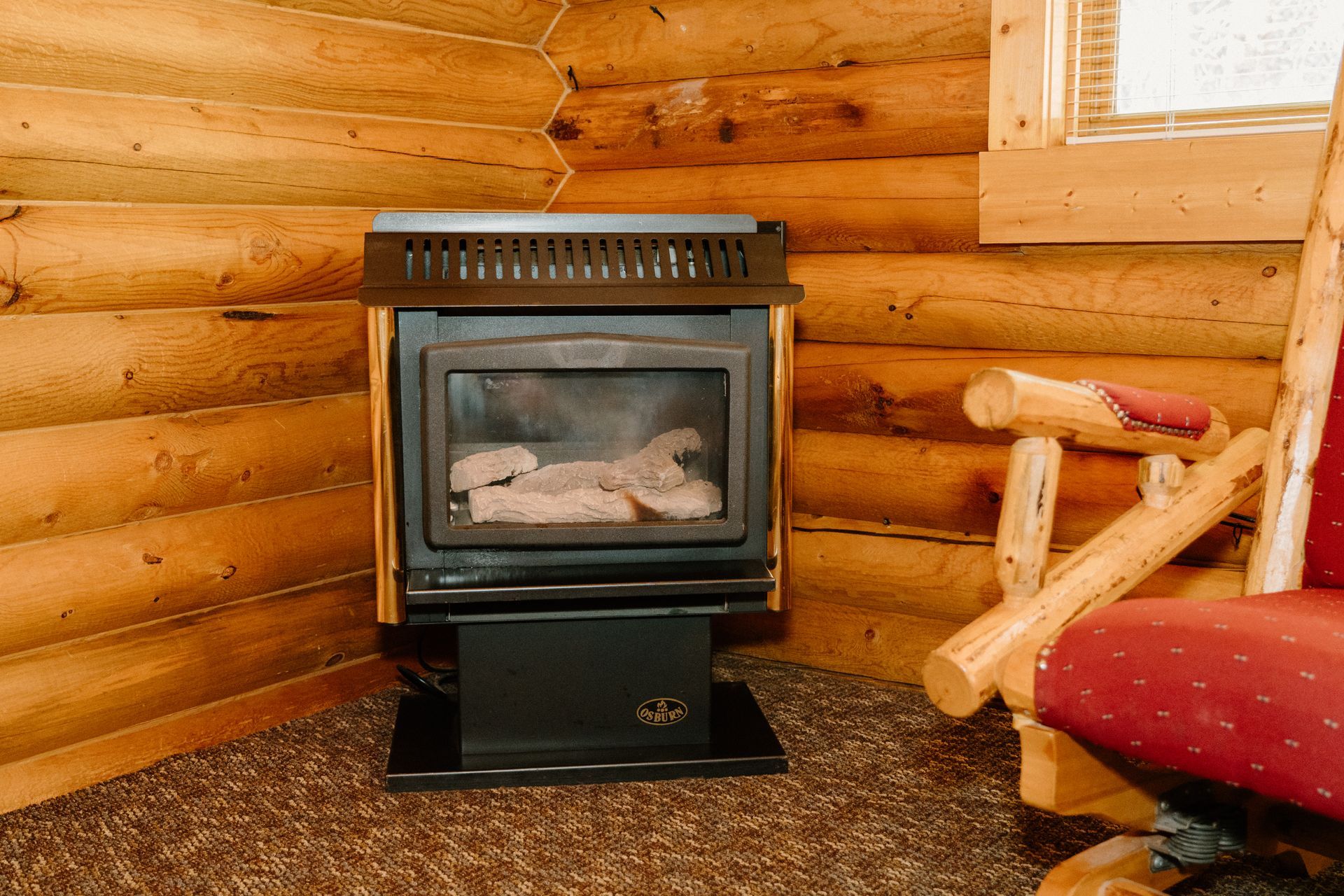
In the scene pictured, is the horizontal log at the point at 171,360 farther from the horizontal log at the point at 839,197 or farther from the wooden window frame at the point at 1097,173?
the wooden window frame at the point at 1097,173

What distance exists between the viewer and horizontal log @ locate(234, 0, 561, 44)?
2033 mm

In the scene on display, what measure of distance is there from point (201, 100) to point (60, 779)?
43.4 inches

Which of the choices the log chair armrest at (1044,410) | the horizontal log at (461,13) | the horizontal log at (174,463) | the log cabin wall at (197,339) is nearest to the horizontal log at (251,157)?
the log cabin wall at (197,339)

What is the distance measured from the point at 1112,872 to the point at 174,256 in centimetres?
162

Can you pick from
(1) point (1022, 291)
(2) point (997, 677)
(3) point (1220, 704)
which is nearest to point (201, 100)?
(1) point (1022, 291)

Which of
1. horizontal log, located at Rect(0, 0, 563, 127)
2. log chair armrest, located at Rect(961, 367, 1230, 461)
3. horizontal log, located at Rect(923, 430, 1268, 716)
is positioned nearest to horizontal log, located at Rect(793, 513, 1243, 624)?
horizontal log, located at Rect(923, 430, 1268, 716)

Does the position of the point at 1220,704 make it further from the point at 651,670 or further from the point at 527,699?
the point at 527,699

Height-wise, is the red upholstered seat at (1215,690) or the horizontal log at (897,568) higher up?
the red upholstered seat at (1215,690)

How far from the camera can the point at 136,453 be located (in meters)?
1.85

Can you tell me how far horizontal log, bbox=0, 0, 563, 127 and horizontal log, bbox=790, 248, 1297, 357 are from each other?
0.70 meters

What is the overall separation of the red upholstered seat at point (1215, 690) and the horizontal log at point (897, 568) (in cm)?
92

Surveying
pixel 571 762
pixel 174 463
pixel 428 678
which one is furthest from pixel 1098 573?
pixel 174 463

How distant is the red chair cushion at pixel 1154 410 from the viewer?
1.21m

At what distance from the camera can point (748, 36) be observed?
2172 mm
